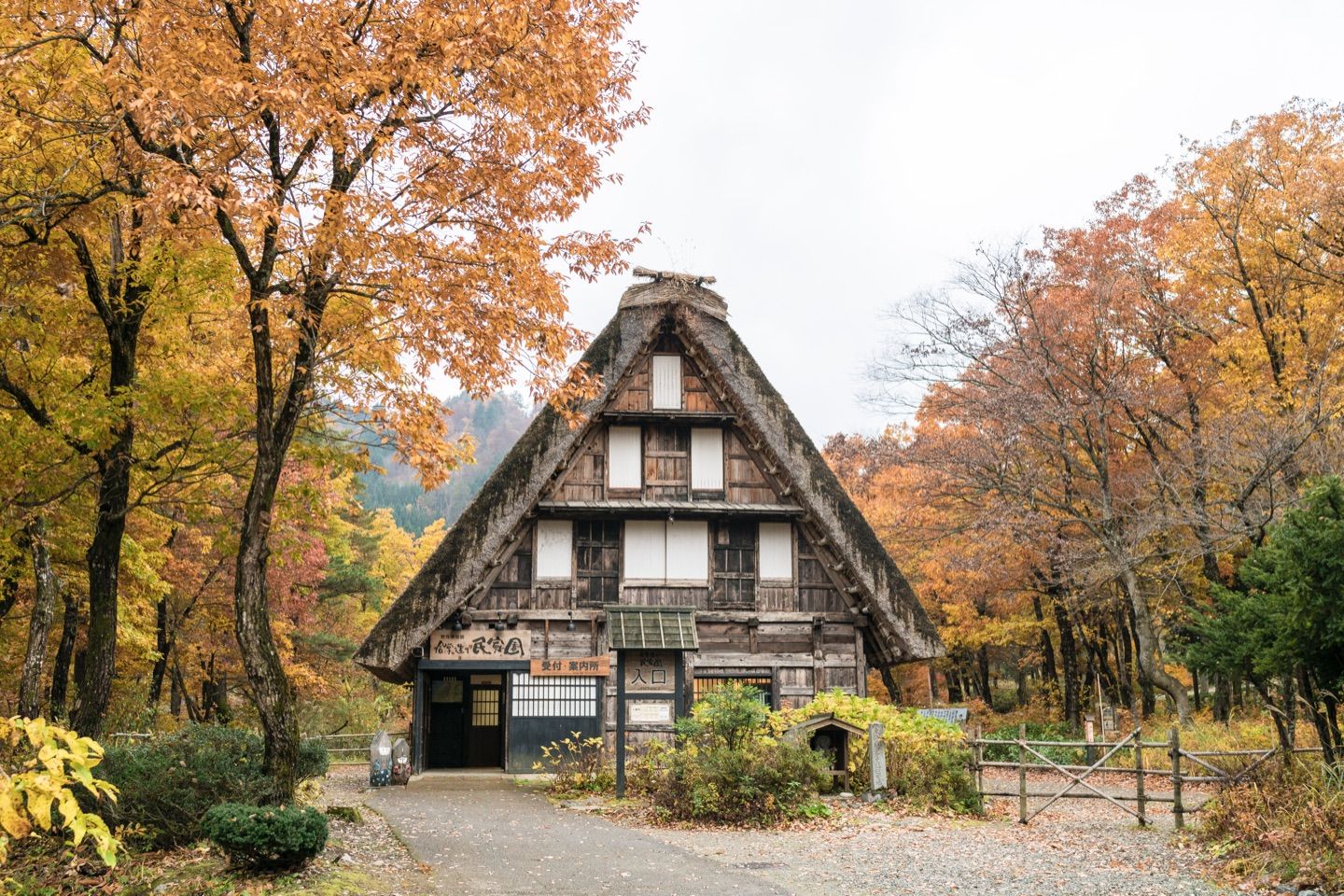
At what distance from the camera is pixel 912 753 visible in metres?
15.4

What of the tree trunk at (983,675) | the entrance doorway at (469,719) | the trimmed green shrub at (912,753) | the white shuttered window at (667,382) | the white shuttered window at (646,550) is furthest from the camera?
the tree trunk at (983,675)

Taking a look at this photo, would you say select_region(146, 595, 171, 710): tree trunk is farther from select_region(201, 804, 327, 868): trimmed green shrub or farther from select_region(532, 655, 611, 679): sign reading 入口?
select_region(201, 804, 327, 868): trimmed green shrub

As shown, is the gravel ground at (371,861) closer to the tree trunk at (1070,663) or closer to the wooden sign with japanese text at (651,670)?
the wooden sign with japanese text at (651,670)

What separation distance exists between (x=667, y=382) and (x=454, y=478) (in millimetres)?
104171

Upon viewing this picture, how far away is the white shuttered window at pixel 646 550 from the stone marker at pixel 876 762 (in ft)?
21.7

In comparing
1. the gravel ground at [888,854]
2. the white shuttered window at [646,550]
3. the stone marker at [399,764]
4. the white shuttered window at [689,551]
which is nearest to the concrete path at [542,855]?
the gravel ground at [888,854]

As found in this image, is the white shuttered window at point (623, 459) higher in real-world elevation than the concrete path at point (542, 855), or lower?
higher

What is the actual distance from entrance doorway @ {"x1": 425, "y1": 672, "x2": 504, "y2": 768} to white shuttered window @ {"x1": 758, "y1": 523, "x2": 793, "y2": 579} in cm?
716

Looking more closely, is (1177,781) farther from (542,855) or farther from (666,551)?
(666,551)

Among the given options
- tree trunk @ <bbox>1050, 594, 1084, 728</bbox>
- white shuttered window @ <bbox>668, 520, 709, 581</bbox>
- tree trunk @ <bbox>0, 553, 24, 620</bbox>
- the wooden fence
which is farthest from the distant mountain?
the wooden fence

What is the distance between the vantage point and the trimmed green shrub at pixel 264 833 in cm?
839

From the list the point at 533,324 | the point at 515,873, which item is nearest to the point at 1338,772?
the point at 515,873

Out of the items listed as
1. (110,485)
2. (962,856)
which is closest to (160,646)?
(110,485)

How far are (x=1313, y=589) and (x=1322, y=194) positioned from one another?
1351cm
